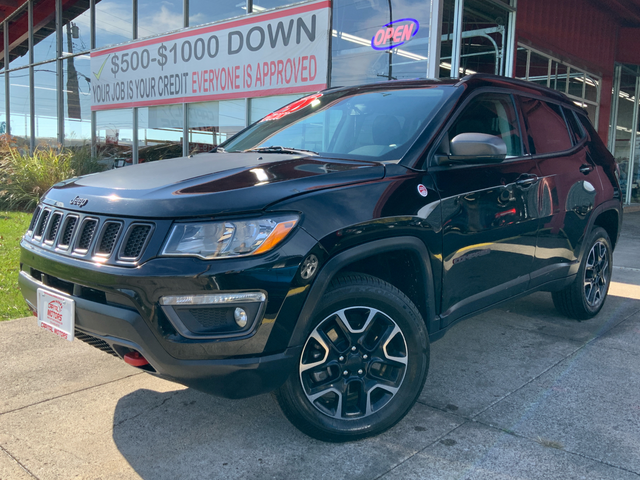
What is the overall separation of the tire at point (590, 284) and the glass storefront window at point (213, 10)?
27.0ft

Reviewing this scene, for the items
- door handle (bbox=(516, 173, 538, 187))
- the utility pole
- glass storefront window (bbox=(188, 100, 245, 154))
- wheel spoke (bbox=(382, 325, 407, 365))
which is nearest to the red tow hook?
wheel spoke (bbox=(382, 325, 407, 365))

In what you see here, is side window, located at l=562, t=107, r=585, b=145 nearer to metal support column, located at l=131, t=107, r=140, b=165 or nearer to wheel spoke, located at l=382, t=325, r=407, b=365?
wheel spoke, located at l=382, t=325, r=407, b=365

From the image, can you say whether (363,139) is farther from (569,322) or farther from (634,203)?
(634,203)

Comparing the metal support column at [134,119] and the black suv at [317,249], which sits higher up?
the metal support column at [134,119]

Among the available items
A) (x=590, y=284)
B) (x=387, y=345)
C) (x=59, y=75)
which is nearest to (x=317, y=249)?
(x=387, y=345)

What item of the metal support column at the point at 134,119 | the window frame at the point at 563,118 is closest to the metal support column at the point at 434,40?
the window frame at the point at 563,118

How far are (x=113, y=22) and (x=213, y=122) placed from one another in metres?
5.11

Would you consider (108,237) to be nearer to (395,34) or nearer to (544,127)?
(544,127)

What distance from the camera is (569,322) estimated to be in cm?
459

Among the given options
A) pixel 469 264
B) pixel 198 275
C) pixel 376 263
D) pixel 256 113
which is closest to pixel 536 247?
pixel 469 264

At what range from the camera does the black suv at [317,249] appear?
7.03 feet

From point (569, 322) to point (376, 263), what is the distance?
8.44ft

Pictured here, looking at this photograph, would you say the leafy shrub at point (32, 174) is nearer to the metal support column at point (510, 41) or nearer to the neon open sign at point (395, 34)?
the neon open sign at point (395, 34)

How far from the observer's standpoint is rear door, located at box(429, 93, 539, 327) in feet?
9.59
